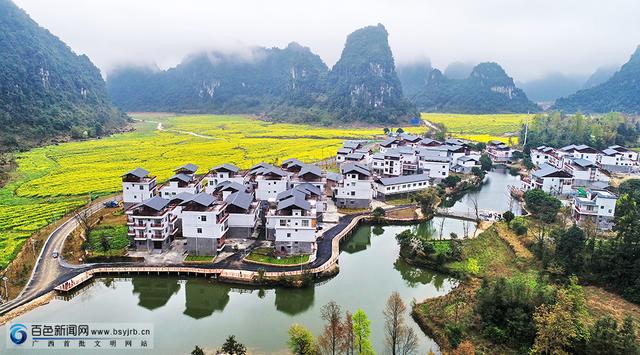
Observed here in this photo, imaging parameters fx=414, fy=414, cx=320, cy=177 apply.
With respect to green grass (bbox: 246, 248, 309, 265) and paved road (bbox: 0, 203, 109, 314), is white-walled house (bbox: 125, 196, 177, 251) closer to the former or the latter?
paved road (bbox: 0, 203, 109, 314)

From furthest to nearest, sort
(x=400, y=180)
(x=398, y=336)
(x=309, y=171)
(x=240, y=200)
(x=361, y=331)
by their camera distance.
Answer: (x=400, y=180)
(x=309, y=171)
(x=240, y=200)
(x=398, y=336)
(x=361, y=331)

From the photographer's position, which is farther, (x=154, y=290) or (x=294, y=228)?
(x=294, y=228)

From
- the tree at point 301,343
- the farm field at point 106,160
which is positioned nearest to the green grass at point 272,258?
the tree at point 301,343

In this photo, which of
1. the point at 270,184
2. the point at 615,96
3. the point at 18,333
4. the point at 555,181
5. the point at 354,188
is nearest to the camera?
the point at 18,333

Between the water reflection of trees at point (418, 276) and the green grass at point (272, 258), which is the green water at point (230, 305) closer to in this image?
the water reflection of trees at point (418, 276)

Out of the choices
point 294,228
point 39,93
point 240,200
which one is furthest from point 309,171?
point 39,93

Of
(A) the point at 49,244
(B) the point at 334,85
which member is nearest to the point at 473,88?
(B) the point at 334,85

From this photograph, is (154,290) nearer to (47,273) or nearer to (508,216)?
(47,273)

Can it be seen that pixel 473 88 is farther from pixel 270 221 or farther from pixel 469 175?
pixel 270 221
